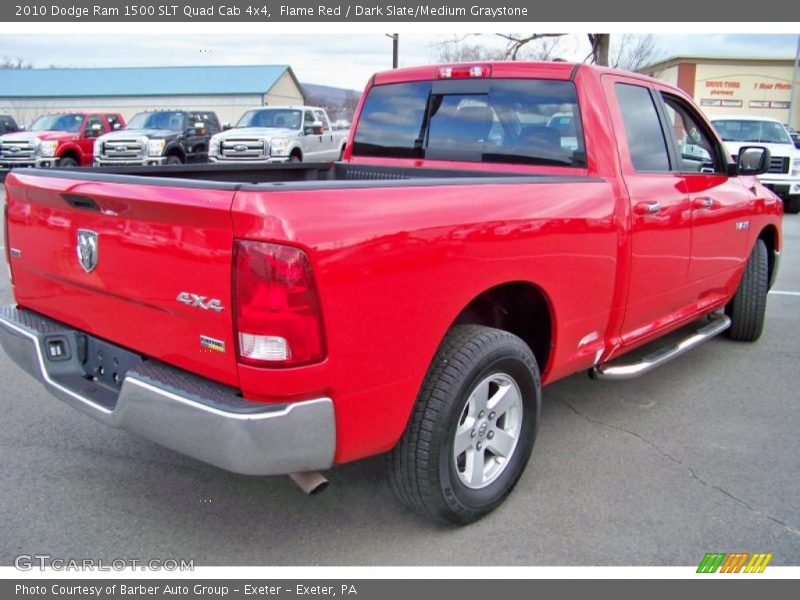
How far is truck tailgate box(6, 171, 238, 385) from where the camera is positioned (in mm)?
2299

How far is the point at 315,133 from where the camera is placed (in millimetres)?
19578

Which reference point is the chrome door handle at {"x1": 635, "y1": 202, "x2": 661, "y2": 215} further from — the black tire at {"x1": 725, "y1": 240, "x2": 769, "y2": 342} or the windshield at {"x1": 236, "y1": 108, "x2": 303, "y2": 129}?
the windshield at {"x1": 236, "y1": 108, "x2": 303, "y2": 129}

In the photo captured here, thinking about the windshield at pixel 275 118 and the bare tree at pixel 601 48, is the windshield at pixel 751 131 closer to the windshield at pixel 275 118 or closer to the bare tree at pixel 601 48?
the bare tree at pixel 601 48

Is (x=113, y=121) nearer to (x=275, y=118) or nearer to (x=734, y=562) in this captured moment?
(x=275, y=118)

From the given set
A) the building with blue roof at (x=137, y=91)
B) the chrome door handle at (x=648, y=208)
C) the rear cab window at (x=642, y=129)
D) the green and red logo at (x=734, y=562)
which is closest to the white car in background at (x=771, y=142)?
the rear cab window at (x=642, y=129)

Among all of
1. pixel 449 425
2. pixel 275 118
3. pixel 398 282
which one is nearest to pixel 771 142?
pixel 275 118

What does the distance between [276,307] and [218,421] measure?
1.38 feet

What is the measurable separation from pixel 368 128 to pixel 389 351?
2.59 meters

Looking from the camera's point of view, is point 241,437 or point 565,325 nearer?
point 241,437

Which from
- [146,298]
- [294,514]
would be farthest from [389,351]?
[294,514]

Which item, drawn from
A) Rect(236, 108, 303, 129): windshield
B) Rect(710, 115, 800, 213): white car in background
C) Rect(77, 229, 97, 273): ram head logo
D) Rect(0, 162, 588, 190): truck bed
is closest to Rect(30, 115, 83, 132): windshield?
Rect(236, 108, 303, 129): windshield

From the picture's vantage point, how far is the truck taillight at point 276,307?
2184 mm

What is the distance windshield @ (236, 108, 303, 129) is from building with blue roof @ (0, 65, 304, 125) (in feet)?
107

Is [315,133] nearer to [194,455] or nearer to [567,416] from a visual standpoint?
[567,416]
